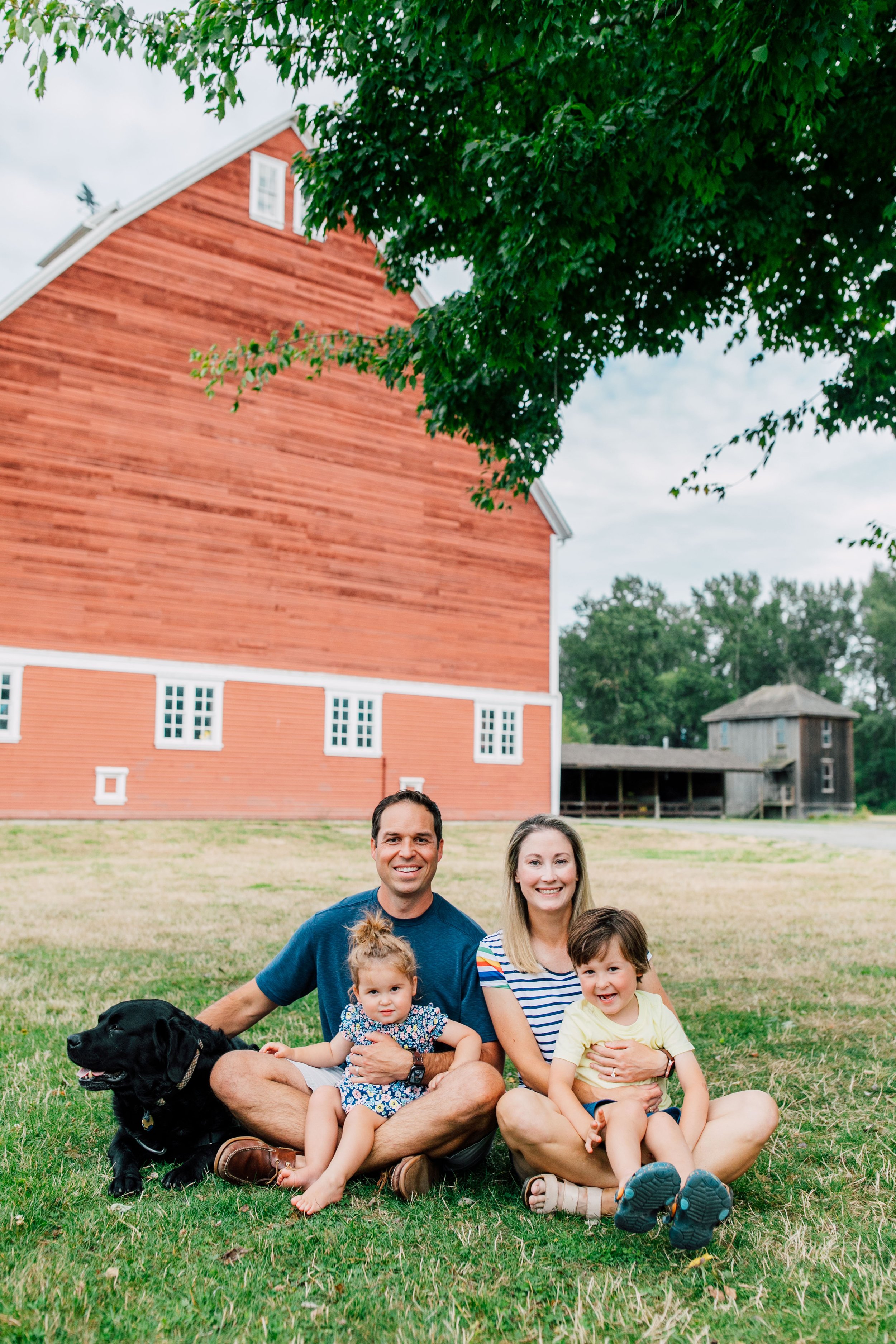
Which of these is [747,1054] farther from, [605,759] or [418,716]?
[605,759]

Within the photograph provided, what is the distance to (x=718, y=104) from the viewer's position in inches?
201

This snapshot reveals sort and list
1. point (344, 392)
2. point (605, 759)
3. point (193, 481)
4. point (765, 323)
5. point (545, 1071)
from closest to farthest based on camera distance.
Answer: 1. point (545, 1071)
2. point (765, 323)
3. point (193, 481)
4. point (344, 392)
5. point (605, 759)

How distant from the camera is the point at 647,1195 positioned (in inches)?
108

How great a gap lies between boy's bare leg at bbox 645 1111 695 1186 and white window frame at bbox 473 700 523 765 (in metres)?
21.1

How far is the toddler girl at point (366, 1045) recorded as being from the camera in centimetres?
328

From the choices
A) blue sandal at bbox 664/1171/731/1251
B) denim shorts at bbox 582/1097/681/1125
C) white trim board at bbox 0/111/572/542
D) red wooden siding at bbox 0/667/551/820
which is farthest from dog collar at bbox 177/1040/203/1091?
red wooden siding at bbox 0/667/551/820

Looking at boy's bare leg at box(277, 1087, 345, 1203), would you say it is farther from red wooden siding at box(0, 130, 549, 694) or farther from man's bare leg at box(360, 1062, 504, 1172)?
red wooden siding at box(0, 130, 549, 694)

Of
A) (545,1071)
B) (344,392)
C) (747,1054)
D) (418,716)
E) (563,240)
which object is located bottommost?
(747,1054)

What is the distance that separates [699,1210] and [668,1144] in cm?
31

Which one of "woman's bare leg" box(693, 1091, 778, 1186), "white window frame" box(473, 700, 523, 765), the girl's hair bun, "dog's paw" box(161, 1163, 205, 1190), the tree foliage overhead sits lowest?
"dog's paw" box(161, 1163, 205, 1190)

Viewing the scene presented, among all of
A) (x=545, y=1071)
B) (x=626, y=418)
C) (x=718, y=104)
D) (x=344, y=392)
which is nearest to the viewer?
(x=545, y=1071)

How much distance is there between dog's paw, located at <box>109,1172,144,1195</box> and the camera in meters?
3.34

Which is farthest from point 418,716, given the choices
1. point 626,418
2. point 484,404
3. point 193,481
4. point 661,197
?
point 626,418

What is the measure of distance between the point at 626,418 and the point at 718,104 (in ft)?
272
